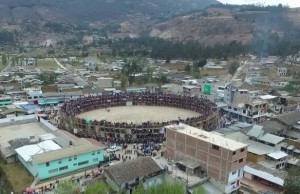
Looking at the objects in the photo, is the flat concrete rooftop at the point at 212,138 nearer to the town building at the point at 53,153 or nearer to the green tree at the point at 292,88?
the town building at the point at 53,153

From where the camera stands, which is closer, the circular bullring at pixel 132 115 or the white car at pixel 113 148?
the white car at pixel 113 148

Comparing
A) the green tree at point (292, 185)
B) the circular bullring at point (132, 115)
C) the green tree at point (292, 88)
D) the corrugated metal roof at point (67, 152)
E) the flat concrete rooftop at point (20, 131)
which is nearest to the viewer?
the green tree at point (292, 185)

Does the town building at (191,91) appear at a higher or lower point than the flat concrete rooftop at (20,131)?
higher

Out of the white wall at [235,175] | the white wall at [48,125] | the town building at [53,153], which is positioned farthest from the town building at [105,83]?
the white wall at [235,175]

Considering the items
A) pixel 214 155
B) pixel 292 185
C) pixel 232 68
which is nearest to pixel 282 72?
pixel 232 68

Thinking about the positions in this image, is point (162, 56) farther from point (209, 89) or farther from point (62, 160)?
point (62, 160)

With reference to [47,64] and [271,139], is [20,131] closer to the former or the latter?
[271,139]
